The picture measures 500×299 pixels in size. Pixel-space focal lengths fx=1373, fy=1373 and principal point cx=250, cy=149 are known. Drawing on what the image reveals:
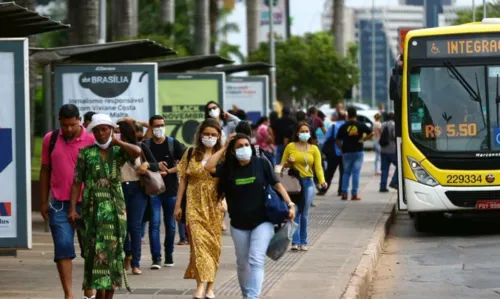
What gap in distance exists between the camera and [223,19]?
221ft

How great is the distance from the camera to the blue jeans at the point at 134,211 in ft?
44.9

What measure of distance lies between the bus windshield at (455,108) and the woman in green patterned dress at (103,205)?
9.81 meters

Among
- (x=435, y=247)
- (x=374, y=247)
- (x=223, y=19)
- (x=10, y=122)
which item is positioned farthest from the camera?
(x=223, y=19)

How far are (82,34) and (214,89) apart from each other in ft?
10.9

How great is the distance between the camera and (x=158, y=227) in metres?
14.5

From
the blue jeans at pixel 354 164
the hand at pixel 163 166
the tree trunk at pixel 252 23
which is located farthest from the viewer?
the tree trunk at pixel 252 23

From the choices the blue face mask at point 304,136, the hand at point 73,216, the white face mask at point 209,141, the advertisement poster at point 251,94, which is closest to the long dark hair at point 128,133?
the white face mask at point 209,141

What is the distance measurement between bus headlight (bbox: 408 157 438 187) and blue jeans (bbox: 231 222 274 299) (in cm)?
894

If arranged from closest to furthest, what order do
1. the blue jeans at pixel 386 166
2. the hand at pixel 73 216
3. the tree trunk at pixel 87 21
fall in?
the hand at pixel 73 216 < the tree trunk at pixel 87 21 < the blue jeans at pixel 386 166

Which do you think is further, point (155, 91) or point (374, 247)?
point (155, 91)

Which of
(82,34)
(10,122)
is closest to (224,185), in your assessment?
(10,122)

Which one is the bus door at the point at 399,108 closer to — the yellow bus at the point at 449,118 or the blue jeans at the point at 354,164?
the yellow bus at the point at 449,118

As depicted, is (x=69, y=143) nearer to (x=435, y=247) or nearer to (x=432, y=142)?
(x=435, y=247)

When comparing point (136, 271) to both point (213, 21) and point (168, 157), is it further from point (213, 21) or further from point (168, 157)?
point (213, 21)
